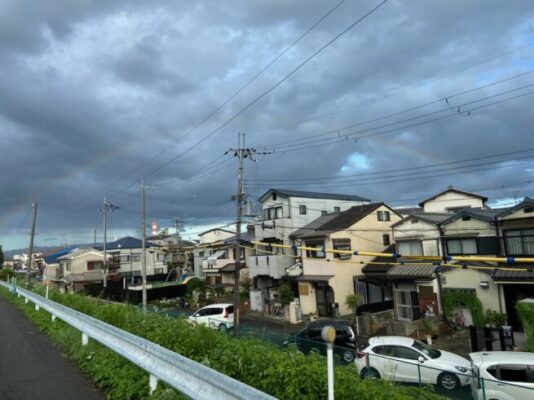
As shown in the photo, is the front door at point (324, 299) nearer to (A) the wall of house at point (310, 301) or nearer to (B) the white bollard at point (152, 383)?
(A) the wall of house at point (310, 301)

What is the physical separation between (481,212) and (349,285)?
11129 mm

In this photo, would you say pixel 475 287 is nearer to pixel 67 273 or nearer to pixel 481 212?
pixel 481 212

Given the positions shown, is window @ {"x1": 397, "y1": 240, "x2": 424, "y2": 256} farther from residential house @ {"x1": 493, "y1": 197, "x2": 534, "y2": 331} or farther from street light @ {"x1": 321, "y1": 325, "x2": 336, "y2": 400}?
street light @ {"x1": 321, "y1": 325, "x2": 336, "y2": 400}

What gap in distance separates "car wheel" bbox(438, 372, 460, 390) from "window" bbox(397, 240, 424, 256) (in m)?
16.5

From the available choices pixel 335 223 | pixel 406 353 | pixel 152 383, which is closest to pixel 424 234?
pixel 335 223

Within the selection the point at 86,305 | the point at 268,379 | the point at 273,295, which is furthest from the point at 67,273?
the point at 268,379

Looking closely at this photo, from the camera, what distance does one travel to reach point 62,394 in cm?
575

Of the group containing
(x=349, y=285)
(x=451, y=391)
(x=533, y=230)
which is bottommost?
(x=451, y=391)

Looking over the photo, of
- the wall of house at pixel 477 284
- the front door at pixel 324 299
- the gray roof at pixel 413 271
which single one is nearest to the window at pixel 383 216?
the gray roof at pixel 413 271

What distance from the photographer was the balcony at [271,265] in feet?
125

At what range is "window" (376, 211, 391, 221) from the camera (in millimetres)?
36438

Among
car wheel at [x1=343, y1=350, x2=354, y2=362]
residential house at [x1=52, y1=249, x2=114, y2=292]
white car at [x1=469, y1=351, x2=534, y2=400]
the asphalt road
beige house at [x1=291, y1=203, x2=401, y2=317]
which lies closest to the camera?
the asphalt road

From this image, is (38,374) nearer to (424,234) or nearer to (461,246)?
(461,246)

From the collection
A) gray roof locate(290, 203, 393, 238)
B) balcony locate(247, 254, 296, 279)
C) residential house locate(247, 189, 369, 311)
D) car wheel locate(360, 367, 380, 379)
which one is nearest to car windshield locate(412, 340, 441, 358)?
car wheel locate(360, 367, 380, 379)
